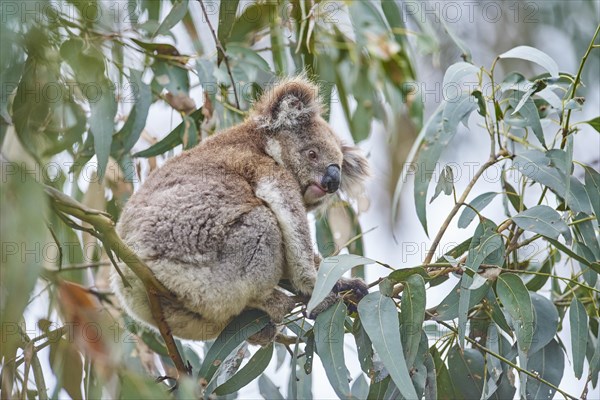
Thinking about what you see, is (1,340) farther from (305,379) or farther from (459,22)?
(459,22)

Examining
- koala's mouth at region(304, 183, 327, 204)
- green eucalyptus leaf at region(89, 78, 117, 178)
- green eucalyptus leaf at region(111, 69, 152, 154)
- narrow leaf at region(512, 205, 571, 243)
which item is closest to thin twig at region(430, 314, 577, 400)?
narrow leaf at region(512, 205, 571, 243)

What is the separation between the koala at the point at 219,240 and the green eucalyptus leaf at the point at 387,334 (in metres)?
0.31

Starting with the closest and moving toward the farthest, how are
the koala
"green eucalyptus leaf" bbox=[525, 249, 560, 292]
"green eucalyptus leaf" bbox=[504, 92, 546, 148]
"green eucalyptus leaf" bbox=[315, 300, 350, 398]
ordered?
"green eucalyptus leaf" bbox=[315, 300, 350, 398], the koala, "green eucalyptus leaf" bbox=[504, 92, 546, 148], "green eucalyptus leaf" bbox=[525, 249, 560, 292]

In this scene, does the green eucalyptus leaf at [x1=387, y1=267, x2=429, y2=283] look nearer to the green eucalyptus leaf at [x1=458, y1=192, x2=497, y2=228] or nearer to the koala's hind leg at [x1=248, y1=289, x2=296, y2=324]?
the green eucalyptus leaf at [x1=458, y1=192, x2=497, y2=228]

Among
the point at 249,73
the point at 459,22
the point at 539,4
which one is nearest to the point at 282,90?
the point at 249,73

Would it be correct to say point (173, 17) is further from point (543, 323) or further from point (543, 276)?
point (543, 323)

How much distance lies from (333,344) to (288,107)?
4.12 feet

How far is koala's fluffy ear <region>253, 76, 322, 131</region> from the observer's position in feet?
11.1

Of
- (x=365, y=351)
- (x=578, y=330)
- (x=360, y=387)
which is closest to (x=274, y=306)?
(x=365, y=351)

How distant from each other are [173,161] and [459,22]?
5.28 metres

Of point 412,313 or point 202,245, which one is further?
point 202,245

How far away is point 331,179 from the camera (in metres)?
3.28

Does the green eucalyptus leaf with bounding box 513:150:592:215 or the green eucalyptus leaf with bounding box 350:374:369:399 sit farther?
the green eucalyptus leaf with bounding box 350:374:369:399

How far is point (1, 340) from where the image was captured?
169 cm
